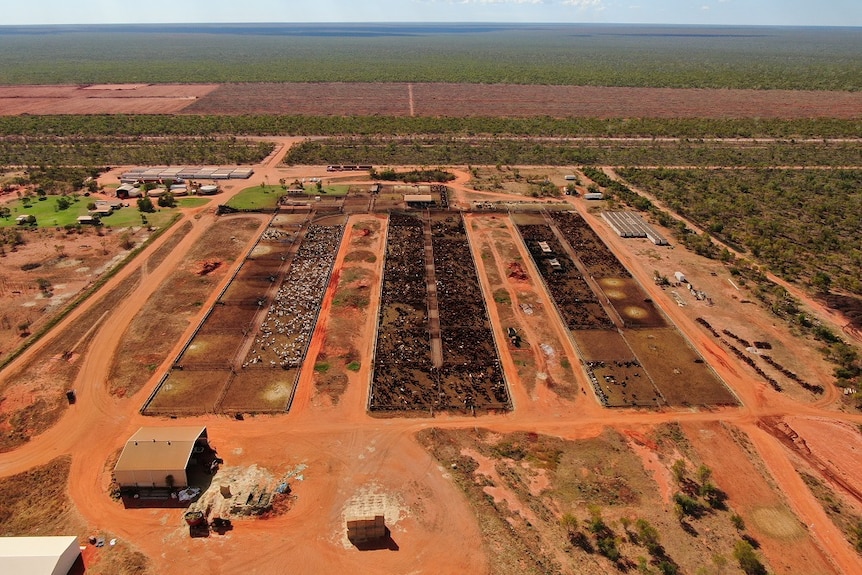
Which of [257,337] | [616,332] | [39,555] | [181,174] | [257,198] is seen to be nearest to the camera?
[39,555]

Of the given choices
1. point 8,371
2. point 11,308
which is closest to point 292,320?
point 8,371

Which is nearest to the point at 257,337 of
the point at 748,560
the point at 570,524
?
the point at 570,524

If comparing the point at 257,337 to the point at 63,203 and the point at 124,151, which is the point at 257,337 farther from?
the point at 124,151

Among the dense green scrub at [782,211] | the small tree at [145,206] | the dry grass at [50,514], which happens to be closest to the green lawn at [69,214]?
the small tree at [145,206]

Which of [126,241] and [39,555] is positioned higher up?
[126,241]

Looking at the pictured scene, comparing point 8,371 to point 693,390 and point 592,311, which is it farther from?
point 693,390

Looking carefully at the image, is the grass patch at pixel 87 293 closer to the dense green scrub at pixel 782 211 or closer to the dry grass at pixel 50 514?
the dry grass at pixel 50 514
